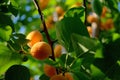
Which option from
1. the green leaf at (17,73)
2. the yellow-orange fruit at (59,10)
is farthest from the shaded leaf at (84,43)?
the yellow-orange fruit at (59,10)

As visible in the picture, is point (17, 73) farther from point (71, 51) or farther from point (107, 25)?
point (107, 25)

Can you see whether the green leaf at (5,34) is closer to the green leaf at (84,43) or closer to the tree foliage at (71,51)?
the tree foliage at (71,51)

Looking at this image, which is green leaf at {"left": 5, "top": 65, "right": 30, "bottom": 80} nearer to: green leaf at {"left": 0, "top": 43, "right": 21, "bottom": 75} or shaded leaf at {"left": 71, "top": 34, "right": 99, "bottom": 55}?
green leaf at {"left": 0, "top": 43, "right": 21, "bottom": 75}

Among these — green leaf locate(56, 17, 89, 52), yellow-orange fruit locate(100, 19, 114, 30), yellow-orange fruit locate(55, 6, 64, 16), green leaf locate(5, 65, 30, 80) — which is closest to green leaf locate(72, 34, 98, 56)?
green leaf locate(56, 17, 89, 52)

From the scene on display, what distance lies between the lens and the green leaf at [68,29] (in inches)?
46.2

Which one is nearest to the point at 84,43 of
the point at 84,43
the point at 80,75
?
the point at 84,43

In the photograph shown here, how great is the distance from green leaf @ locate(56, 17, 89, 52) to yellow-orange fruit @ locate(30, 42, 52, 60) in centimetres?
8

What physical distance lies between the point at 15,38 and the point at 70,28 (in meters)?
0.22

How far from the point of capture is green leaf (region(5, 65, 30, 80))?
121 centimetres

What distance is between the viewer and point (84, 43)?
100 centimetres

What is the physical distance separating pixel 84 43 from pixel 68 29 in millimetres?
189

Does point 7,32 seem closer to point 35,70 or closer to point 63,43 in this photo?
point 63,43

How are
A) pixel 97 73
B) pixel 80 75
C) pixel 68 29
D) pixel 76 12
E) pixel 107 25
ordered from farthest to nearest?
pixel 107 25
pixel 76 12
pixel 68 29
pixel 80 75
pixel 97 73

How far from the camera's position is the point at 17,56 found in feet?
4.05
